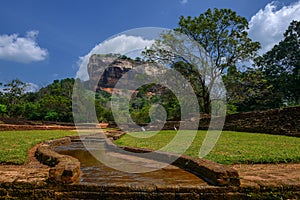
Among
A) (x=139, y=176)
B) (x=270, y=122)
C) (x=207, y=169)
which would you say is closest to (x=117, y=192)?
(x=139, y=176)

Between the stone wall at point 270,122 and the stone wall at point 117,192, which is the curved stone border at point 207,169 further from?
the stone wall at point 270,122

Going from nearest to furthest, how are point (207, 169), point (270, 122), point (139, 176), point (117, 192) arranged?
point (117, 192)
point (207, 169)
point (139, 176)
point (270, 122)

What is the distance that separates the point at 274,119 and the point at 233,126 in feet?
8.22

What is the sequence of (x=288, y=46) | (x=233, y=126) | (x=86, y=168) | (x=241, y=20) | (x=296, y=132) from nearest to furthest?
1. (x=86, y=168)
2. (x=296, y=132)
3. (x=233, y=126)
4. (x=241, y=20)
5. (x=288, y=46)

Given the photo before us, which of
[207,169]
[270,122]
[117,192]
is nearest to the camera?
[117,192]

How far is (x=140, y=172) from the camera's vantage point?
479cm

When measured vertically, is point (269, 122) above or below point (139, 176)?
above

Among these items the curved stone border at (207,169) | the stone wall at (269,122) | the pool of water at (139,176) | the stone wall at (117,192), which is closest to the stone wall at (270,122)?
the stone wall at (269,122)

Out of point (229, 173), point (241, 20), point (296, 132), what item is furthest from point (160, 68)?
point (229, 173)

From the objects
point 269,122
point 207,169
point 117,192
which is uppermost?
point 269,122

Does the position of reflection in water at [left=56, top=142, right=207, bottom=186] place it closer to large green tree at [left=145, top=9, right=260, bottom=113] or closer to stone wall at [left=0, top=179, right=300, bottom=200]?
stone wall at [left=0, top=179, right=300, bottom=200]

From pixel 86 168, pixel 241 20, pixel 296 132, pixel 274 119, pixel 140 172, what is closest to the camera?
pixel 140 172

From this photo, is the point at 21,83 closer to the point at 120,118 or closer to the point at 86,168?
the point at 120,118

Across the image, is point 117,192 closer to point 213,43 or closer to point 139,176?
point 139,176
